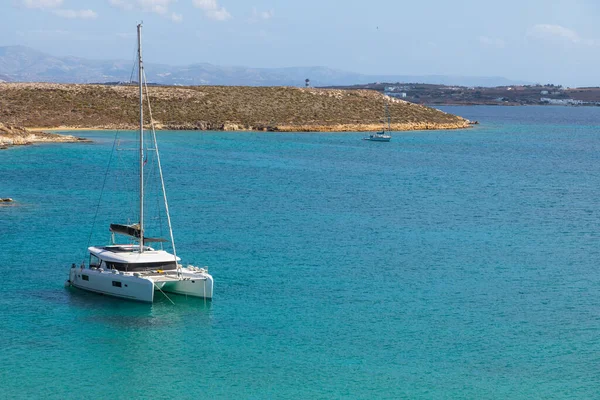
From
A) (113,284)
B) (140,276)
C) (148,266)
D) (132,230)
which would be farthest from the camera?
(132,230)

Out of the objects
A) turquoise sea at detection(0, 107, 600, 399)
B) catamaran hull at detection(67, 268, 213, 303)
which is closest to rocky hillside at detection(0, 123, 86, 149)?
turquoise sea at detection(0, 107, 600, 399)

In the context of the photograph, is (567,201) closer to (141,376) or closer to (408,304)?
(408,304)

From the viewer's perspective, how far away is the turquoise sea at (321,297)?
79.2 ft

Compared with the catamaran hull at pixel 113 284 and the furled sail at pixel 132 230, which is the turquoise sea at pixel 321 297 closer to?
the catamaran hull at pixel 113 284

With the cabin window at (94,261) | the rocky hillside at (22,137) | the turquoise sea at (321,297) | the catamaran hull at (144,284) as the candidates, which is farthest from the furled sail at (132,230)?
the rocky hillside at (22,137)

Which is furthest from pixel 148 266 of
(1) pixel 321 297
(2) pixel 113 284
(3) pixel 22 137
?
(3) pixel 22 137

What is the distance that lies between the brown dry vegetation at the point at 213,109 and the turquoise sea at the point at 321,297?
36055 millimetres

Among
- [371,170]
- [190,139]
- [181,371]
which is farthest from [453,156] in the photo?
[181,371]

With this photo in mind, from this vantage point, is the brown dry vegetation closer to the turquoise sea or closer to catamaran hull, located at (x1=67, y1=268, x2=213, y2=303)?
the turquoise sea

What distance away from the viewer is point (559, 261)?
37.8 metres

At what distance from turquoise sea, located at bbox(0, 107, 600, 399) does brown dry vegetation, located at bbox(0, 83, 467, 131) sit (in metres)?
36.1

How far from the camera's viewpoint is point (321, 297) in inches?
1236

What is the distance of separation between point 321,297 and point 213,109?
7695 cm

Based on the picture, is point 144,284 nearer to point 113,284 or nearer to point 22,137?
point 113,284
